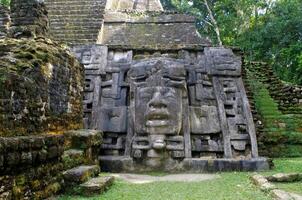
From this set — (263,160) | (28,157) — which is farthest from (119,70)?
(28,157)

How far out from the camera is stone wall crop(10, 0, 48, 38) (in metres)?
6.97

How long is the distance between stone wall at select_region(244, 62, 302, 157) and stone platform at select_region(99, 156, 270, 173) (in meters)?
1.44


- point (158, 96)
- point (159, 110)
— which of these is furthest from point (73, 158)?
point (158, 96)

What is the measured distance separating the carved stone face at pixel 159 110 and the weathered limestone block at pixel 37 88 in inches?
54.7

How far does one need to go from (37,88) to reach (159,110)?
310 centimetres

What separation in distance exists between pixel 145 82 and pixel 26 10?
2.82 m

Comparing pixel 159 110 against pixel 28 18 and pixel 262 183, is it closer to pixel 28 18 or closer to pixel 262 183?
pixel 262 183

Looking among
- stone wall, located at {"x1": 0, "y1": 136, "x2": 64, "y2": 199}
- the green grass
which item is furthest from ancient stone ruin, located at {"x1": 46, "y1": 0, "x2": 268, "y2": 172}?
stone wall, located at {"x1": 0, "y1": 136, "x2": 64, "y2": 199}

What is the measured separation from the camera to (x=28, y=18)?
714 centimetres

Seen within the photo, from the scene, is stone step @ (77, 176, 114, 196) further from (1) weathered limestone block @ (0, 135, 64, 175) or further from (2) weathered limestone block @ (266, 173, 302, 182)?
(2) weathered limestone block @ (266, 173, 302, 182)

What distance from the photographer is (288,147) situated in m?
9.84

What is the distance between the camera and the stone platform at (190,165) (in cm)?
794

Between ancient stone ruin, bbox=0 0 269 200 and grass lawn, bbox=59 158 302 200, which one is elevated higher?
ancient stone ruin, bbox=0 0 269 200

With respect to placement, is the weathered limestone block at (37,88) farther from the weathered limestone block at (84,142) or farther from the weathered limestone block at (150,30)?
the weathered limestone block at (150,30)
